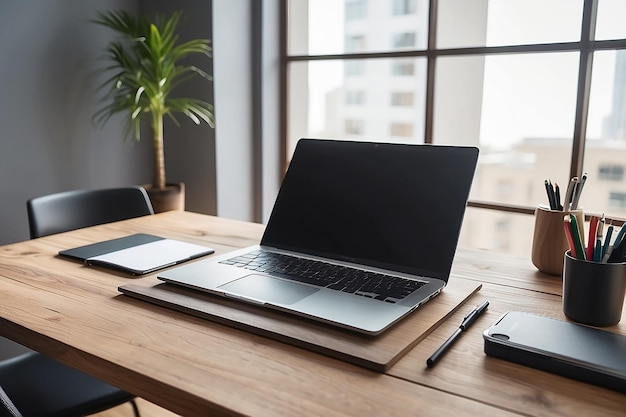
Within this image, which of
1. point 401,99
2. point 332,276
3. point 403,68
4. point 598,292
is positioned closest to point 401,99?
point 401,99

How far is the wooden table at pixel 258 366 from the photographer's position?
617 millimetres

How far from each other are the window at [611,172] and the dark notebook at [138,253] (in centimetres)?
153

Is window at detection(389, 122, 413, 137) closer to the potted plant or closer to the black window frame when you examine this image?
the black window frame

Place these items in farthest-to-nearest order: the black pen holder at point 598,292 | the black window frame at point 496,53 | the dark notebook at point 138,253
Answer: the black window frame at point 496,53 → the dark notebook at point 138,253 → the black pen holder at point 598,292

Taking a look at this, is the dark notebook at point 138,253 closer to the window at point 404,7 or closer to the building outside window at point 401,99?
the building outside window at point 401,99

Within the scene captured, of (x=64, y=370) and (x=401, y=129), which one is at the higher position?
(x=401, y=129)

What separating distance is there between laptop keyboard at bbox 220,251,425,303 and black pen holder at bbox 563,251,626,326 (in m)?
0.24

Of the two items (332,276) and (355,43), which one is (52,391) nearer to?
(332,276)

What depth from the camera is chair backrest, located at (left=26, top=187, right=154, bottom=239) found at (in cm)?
159

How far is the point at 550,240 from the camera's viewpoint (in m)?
1.08

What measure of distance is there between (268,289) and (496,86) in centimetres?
168

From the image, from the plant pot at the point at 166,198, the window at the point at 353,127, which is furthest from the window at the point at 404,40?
the plant pot at the point at 166,198

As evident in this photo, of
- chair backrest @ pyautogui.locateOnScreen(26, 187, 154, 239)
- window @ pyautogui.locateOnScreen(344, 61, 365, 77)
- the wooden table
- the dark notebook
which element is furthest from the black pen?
window @ pyautogui.locateOnScreen(344, 61, 365, 77)

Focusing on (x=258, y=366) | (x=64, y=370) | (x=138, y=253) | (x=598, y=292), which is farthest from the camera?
(x=64, y=370)
